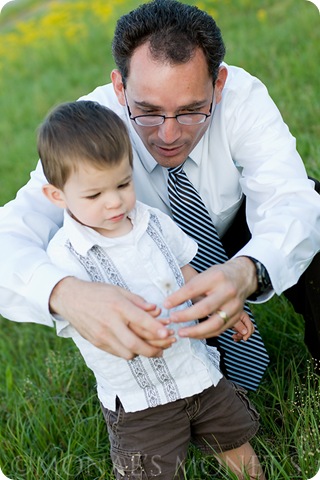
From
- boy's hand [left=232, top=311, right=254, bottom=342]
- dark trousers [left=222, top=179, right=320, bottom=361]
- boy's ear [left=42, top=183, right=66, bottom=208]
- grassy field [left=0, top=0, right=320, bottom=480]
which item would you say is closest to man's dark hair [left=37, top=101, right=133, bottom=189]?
boy's ear [left=42, top=183, right=66, bottom=208]

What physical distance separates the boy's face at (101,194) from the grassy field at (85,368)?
36.1 inches

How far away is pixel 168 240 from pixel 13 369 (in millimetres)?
1538

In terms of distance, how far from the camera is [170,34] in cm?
268

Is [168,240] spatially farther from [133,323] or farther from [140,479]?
[140,479]

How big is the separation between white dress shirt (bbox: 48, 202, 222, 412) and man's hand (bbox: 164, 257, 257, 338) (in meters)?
0.18

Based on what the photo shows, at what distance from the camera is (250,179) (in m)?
2.74

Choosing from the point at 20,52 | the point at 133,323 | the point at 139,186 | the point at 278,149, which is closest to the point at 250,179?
the point at 278,149

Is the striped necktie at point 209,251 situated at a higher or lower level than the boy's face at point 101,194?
lower

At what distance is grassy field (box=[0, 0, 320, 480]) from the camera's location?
2.69m

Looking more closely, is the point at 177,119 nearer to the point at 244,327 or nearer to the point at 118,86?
the point at 118,86

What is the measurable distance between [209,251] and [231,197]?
25 cm

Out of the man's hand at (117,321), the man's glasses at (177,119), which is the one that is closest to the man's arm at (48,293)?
the man's hand at (117,321)

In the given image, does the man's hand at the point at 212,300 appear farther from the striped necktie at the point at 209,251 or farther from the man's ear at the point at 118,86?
the man's ear at the point at 118,86

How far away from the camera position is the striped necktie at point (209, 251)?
9.26 ft
